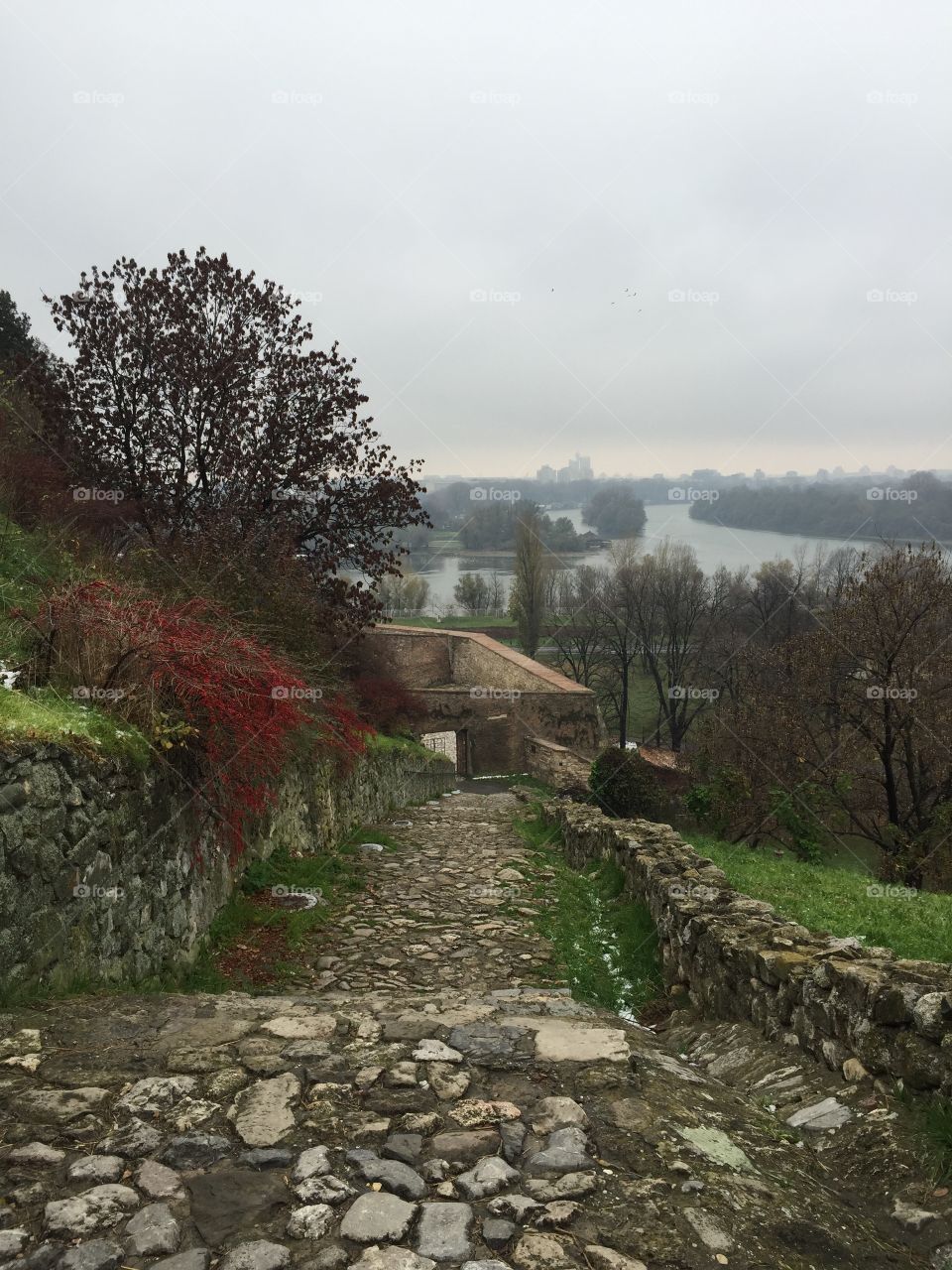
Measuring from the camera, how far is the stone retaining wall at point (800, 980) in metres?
3.23

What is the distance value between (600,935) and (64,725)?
4.86 meters

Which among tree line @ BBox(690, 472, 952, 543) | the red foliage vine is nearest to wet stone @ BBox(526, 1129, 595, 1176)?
the red foliage vine

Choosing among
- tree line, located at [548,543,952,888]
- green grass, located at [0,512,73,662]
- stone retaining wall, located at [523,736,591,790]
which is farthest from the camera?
stone retaining wall, located at [523,736,591,790]

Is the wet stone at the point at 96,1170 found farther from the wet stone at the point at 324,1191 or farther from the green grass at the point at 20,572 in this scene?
the green grass at the point at 20,572

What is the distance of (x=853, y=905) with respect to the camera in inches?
300

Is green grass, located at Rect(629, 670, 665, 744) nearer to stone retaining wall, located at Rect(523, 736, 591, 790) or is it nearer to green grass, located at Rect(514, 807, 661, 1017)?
stone retaining wall, located at Rect(523, 736, 591, 790)

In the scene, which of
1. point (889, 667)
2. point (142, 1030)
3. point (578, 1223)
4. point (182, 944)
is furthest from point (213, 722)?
point (889, 667)

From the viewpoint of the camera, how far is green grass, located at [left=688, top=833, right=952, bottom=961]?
5.95 meters

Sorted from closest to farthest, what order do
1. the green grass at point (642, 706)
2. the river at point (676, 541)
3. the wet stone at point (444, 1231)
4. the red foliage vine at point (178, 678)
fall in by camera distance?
the wet stone at point (444, 1231) → the red foliage vine at point (178, 678) → the green grass at point (642, 706) → the river at point (676, 541)

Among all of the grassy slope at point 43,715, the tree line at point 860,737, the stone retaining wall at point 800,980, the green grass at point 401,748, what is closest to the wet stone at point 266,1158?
the grassy slope at point 43,715

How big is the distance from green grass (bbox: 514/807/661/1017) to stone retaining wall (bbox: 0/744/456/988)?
2.72 meters

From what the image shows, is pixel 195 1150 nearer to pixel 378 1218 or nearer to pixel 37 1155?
pixel 37 1155

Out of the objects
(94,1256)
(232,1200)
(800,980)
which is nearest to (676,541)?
(800,980)

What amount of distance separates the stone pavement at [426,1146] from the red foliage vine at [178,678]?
5.57 ft
